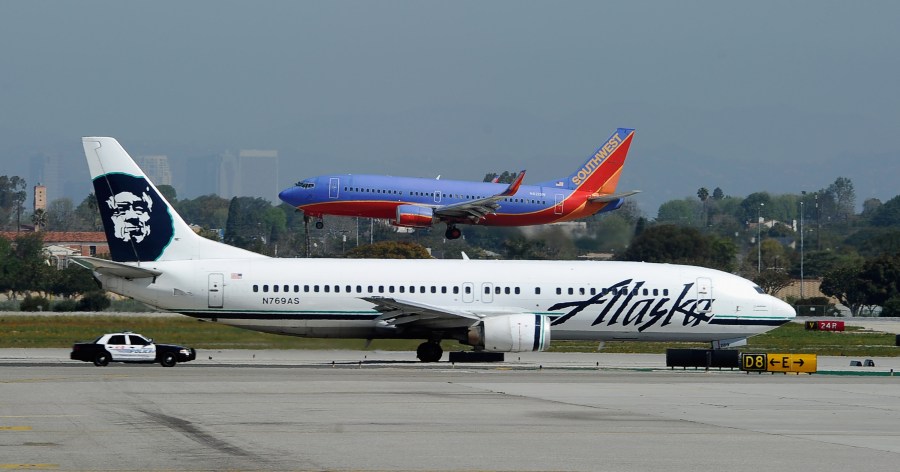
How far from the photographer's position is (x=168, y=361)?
127 ft

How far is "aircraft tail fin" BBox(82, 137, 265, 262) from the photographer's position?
4159 centimetres

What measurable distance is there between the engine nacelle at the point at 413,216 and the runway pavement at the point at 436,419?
26325mm

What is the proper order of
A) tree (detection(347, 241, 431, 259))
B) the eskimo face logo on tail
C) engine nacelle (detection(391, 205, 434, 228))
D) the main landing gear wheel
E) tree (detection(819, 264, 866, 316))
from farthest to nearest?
tree (detection(819, 264, 866, 316)), tree (detection(347, 241, 431, 259)), engine nacelle (detection(391, 205, 434, 228)), the main landing gear wheel, the eskimo face logo on tail

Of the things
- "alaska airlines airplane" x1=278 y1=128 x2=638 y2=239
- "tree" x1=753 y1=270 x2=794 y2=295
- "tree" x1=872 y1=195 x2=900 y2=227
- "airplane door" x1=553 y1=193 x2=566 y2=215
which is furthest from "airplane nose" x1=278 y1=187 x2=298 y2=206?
"tree" x1=872 y1=195 x2=900 y2=227

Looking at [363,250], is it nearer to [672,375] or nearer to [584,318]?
[584,318]

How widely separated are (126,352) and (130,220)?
5.24 m

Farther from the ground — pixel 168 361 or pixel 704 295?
pixel 704 295

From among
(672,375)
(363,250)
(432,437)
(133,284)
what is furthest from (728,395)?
(363,250)

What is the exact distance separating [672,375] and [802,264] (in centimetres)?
7243

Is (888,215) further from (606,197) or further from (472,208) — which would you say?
(472,208)

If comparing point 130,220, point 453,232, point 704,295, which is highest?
point 453,232

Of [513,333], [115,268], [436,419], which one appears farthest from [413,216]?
[436,419]

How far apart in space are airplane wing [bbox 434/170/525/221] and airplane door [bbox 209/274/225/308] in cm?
2575

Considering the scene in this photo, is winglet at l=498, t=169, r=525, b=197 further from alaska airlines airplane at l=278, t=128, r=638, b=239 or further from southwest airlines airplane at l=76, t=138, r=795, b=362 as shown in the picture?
southwest airlines airplane at l=76, t=138, r=795, b=362
